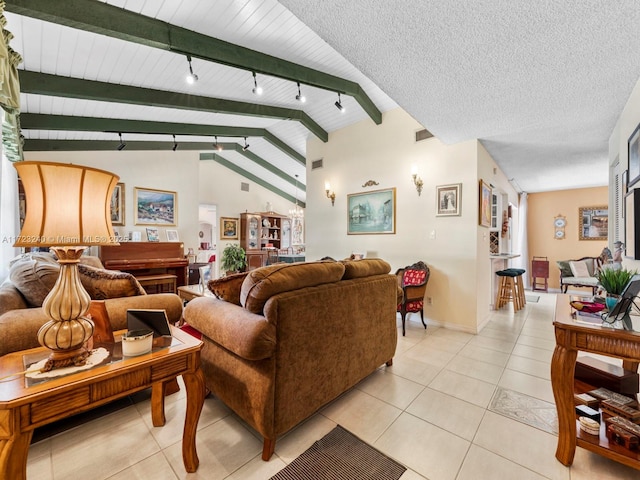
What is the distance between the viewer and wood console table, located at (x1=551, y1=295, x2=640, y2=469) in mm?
1227

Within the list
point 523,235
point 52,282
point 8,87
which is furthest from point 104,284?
point 523,235

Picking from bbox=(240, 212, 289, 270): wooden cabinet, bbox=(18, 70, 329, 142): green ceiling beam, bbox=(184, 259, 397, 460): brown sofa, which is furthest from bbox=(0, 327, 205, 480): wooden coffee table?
bbox=(240, 212, 289, 270): wooden cabinet

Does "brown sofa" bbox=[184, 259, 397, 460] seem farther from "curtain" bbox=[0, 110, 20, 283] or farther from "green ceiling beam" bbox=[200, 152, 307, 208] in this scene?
"green ceiling beam" bbox=[200, 152, 307, 208]

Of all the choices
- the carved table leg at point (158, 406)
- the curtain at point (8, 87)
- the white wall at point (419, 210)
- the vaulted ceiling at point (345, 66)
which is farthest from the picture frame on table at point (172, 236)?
the carved table leg at point (158, 406)

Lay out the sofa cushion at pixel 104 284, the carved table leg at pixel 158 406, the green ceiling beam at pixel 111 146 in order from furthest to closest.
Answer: the green ceiling beam at pixel 111 146 → the sofa cushion at pixel 104 284 → the carved table leg at pixel 158 406

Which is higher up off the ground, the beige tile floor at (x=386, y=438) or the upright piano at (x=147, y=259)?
the upright piano at (x=147, y=259)

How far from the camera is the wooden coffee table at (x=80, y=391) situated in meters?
0.84

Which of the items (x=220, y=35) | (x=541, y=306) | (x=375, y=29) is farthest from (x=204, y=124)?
(x=541, y=306)

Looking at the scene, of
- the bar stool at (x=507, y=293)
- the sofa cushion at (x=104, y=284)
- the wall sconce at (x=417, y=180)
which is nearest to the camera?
the sofa cushion at (x=104, y=284)

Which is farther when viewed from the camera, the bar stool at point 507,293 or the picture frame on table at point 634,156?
the bar stool at point 507,293

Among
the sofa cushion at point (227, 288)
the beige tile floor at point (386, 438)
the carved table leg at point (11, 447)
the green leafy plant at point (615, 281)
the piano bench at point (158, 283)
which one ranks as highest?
the green leafy plant at point (615, 281)

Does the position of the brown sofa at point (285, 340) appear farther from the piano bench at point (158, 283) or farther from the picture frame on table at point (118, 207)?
the picture frame on table at point (118, 207)

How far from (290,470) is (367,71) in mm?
2643

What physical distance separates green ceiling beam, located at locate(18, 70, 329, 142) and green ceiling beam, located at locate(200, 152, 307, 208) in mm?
3537
